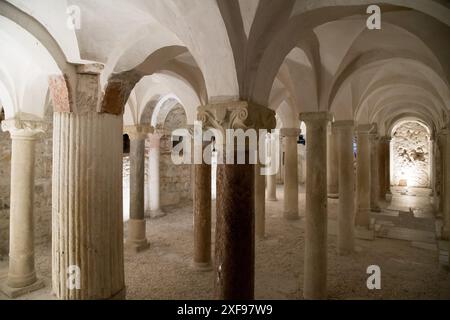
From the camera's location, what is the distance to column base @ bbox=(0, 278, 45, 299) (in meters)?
4.94

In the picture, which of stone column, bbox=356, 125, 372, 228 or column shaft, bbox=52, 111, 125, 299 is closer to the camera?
column shaft, bbox=52, 111, 125, 299

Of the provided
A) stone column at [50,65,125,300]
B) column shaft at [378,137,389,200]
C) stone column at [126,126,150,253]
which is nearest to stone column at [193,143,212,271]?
stone column at [126,126,150,253]

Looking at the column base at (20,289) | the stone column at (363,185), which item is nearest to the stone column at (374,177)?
the stone column at (363,185)

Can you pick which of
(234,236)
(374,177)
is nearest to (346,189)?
(234,236)

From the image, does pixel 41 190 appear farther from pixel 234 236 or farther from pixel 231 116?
pixel 231 116

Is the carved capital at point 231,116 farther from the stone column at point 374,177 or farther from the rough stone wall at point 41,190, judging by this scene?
the stone column at point 374,177

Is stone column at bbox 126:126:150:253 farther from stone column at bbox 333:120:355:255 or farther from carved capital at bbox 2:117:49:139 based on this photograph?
stone column at bbox 333:120:355:255

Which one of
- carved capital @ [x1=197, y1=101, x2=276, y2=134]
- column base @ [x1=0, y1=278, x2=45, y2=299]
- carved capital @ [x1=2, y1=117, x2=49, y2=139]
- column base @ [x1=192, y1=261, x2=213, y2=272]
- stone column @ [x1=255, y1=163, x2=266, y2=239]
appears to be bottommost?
column base @ [x1=0, y1=278, x2=45, y2=299]

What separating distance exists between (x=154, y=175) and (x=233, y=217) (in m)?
8.13

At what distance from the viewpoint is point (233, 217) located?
281cm

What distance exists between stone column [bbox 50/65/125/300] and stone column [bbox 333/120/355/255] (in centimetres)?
498

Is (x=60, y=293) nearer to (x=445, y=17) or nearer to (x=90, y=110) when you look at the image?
(x=90, y=110)

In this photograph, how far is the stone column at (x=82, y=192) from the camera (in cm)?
336
